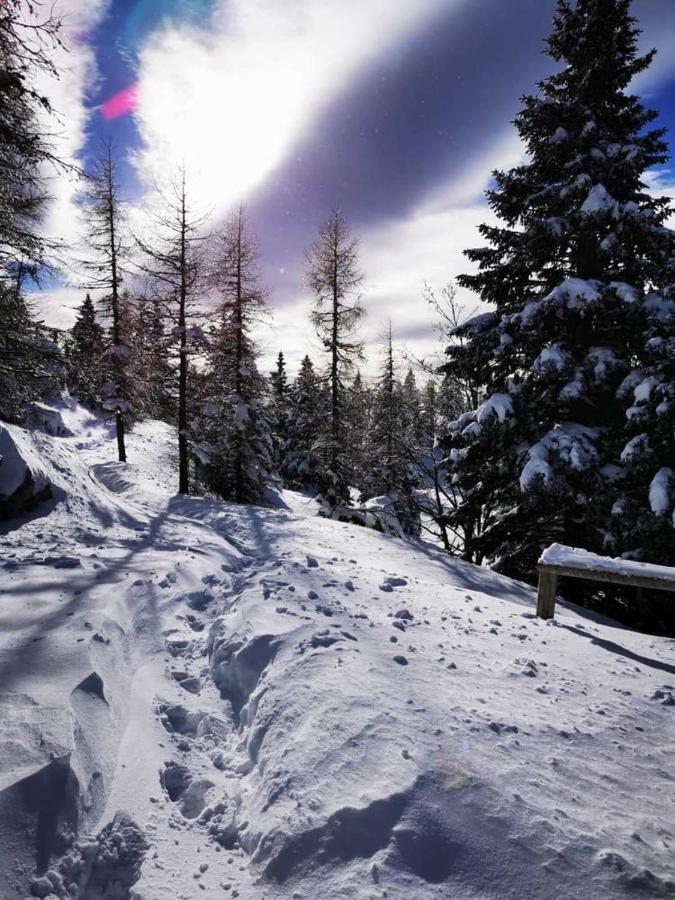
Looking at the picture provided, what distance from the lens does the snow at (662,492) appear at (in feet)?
23.9

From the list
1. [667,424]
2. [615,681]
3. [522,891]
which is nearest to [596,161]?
[667,424]

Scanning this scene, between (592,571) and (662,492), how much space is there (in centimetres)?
260

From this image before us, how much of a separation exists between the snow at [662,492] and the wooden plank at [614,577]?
72.9 inches

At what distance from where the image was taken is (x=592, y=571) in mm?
5961

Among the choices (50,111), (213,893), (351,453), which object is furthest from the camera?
(351,453)

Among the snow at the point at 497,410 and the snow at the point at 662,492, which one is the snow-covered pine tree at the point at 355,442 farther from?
the snow at the point at 662,492

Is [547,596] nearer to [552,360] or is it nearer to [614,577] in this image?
[614,577]

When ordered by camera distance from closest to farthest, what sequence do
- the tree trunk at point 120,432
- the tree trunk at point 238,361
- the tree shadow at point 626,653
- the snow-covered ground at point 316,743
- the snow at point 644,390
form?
1. the snow-covered ground at point 316,743
2. the tree shadow at point 626,653
3. the snow at point 644,390
4. the tree trunk at point 238,361
5. the tree trunk at point 120,432

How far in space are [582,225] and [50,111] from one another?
9825 millimetres

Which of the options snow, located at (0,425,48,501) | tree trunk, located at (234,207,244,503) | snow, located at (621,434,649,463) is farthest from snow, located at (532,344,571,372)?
tree trunk, located at (234,207,244,503)

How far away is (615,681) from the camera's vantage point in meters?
4.48

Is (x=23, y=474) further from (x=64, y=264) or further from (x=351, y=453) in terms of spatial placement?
(x=351, y=453)

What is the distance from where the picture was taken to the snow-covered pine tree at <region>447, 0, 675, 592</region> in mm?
8227

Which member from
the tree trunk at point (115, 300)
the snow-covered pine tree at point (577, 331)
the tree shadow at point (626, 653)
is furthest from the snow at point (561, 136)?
the tree trunk at point (115, 300)
